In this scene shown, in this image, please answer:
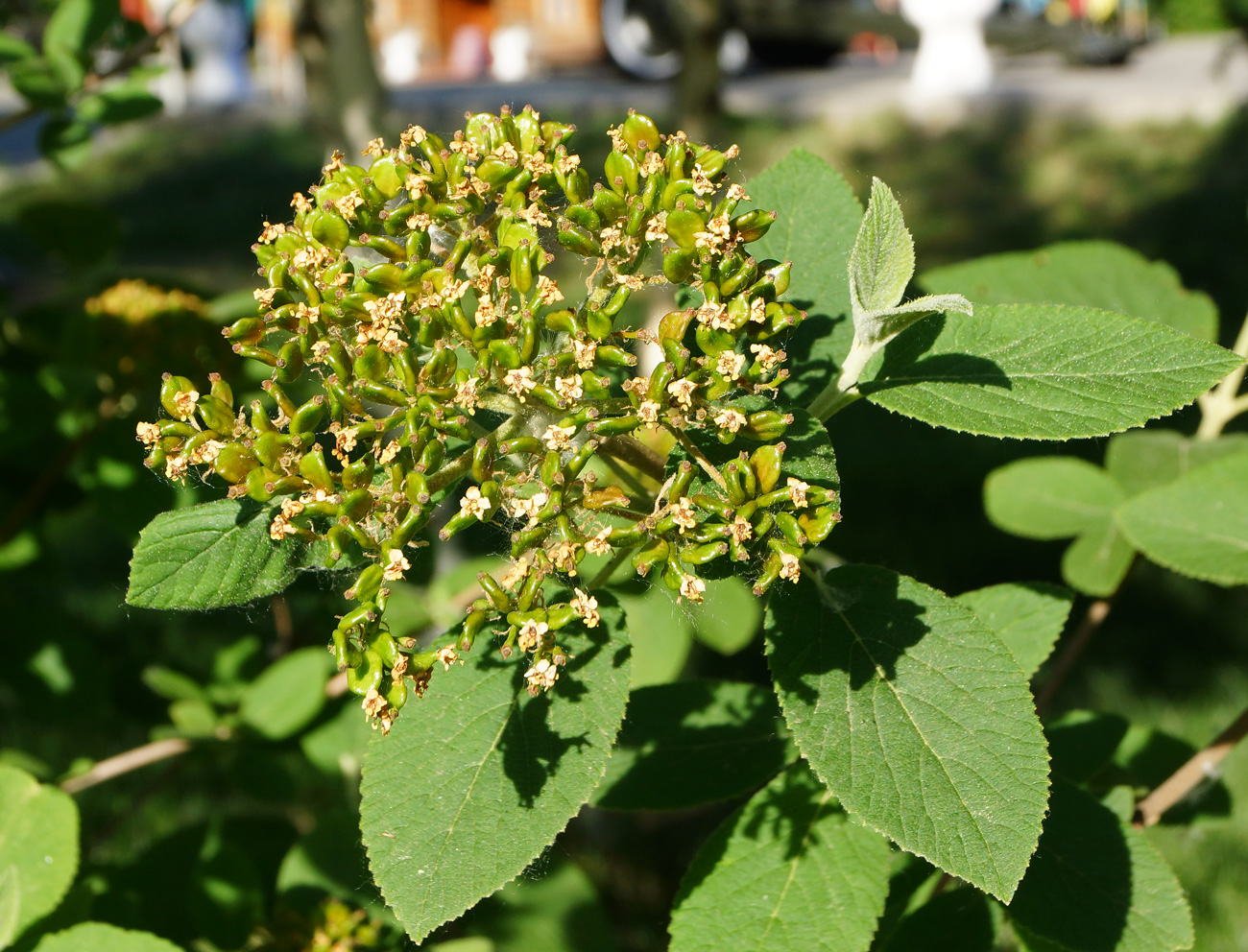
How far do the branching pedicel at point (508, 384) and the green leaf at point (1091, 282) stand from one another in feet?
2.70

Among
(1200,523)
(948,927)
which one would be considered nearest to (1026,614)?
(1200,523)

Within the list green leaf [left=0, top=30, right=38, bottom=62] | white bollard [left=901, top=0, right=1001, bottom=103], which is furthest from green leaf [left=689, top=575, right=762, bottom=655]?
white bollard [left=901, top=0, right=1001, bottom=103]

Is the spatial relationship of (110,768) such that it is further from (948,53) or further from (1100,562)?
(948,53)

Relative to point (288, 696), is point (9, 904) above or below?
above

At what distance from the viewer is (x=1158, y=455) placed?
1.94 meters

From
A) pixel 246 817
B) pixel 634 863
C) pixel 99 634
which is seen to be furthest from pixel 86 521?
pixel 246 817

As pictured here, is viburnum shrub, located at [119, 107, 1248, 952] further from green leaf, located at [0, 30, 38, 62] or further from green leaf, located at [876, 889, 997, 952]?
green leaf, located at [0, 30, 38, 62]

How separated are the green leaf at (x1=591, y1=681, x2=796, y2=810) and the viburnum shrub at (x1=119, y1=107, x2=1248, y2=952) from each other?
0.47 ft

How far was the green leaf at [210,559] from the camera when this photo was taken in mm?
1080

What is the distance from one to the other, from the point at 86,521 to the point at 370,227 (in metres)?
5.52

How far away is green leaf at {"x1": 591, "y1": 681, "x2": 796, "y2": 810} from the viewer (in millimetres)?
1436

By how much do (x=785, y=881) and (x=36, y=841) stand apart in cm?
96

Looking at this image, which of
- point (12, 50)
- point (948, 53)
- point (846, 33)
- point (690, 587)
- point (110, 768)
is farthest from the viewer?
point (846, 33)

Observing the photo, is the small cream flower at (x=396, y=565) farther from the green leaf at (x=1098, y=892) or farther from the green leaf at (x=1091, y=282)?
the green leaf at (x=1091, y=282)
